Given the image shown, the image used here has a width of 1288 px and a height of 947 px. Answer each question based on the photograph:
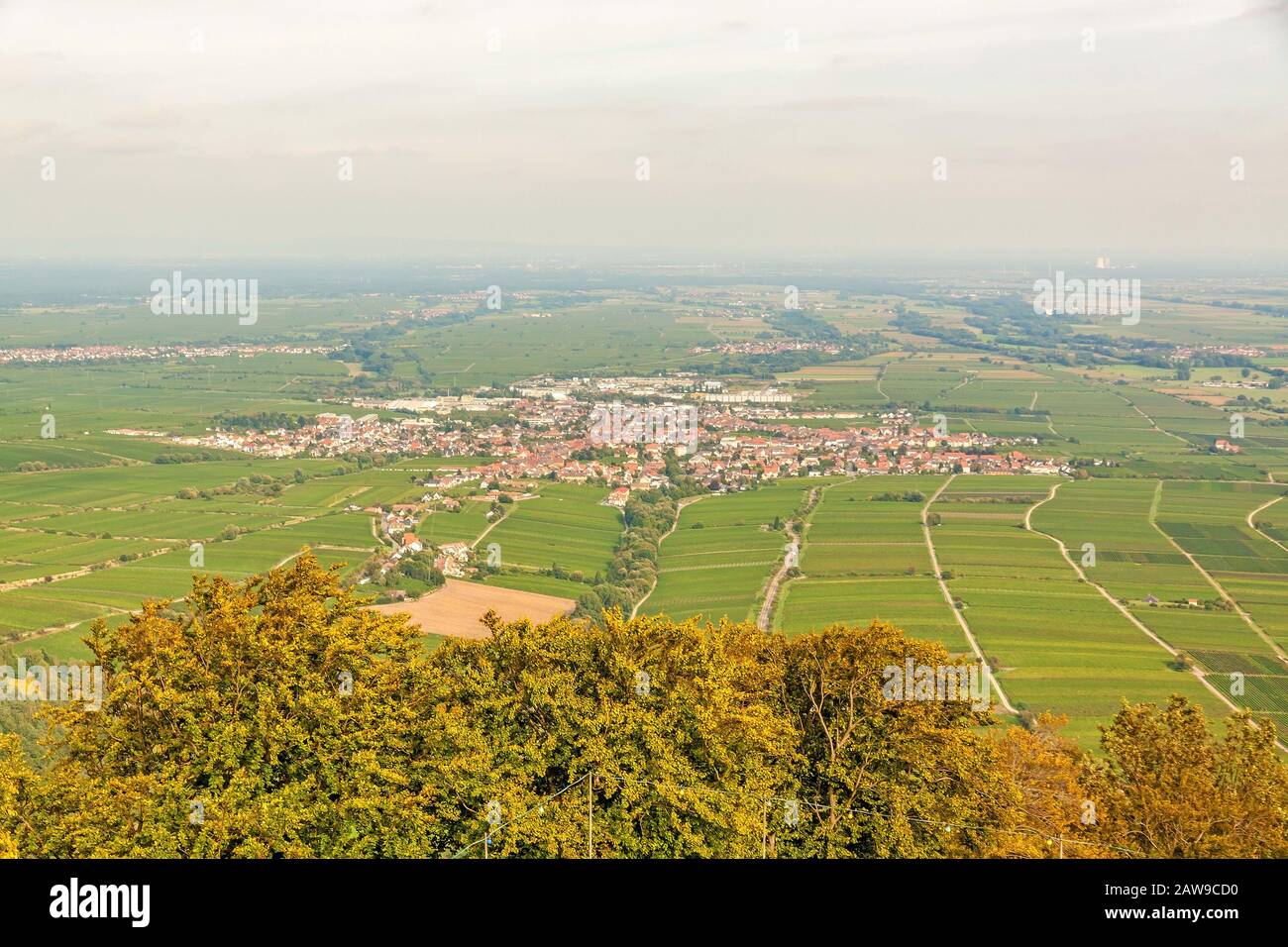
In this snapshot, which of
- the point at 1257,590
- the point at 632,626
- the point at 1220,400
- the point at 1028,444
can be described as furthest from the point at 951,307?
the point at 632,626

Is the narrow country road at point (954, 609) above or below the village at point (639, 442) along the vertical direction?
below

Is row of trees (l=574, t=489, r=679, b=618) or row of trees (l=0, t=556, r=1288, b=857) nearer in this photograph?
row of trees (l=0, t=556, r=1288, b=857)

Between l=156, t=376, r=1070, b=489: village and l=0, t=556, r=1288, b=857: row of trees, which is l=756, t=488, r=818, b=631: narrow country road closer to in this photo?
l=156, t=376, r=1070, b=489: village

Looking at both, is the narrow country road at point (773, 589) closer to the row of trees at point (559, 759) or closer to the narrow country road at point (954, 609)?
the narrow country road at point (954, 609)

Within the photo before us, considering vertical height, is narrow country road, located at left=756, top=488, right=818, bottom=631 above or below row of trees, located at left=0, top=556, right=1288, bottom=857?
below

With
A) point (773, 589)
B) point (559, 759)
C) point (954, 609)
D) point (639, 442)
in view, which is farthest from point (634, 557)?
point (559, 759)

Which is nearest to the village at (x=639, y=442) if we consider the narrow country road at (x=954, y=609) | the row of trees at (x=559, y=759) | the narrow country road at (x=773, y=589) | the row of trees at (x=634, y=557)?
the row of trees at (x=634, y=557)

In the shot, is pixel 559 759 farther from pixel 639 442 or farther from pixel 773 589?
pixel 639 442

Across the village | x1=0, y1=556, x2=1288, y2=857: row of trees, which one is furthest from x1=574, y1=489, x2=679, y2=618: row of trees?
x1=0, y1=556, x2=1288, y2=857: row of trees
